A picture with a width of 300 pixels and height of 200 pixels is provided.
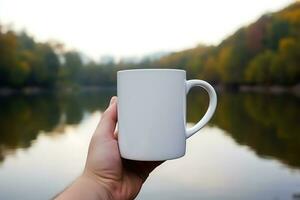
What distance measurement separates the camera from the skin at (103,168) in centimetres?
73

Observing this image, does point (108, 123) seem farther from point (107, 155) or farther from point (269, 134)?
point (269, 134)

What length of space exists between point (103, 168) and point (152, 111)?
0.54ft

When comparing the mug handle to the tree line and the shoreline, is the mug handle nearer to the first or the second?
the tree line

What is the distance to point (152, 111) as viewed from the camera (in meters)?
0.64

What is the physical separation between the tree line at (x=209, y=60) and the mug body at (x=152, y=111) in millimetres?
17342

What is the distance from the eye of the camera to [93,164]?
2.44 feet

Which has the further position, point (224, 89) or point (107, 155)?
point (224, 89)

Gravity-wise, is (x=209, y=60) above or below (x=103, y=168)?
below

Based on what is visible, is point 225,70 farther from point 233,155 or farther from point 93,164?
point 93,164

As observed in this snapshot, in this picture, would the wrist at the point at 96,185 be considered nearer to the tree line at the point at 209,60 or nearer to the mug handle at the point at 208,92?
the mug handle at the point at 208,92

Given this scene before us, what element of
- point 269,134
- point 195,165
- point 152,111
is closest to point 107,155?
point 152,111

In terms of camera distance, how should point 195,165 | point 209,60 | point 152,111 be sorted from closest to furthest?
point 152,111, point 195,165, point 209,60

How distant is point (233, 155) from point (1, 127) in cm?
648

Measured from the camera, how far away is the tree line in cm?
2011
